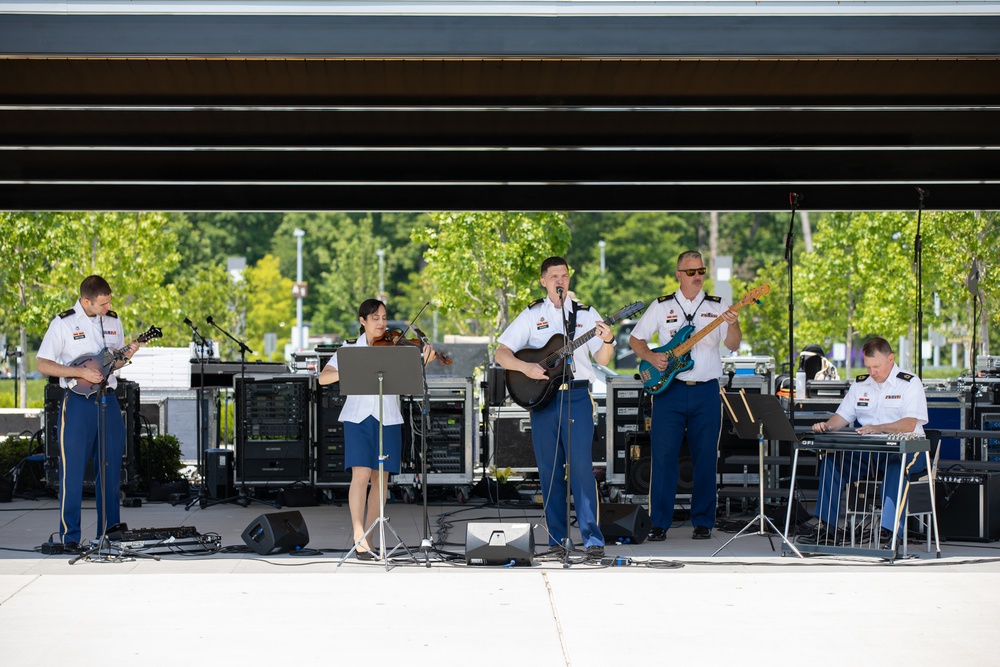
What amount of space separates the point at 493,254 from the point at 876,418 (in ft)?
45.1

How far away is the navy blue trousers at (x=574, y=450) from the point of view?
24.9 ft

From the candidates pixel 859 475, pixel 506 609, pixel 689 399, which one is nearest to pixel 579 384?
pixel 689 399

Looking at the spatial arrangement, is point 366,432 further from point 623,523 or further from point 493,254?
point 493,254

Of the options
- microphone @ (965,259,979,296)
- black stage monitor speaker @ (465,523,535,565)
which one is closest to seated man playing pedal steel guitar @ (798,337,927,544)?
black stage monitor speaker @ (465,523,535,565)

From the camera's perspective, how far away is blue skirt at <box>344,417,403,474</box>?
7.77 m

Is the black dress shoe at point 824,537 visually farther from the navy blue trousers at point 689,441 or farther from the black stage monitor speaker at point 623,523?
the black stage monitor speaker at point 623,523

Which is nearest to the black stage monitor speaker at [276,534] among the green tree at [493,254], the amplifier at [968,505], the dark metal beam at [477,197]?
the dark metal beam at [477,197]

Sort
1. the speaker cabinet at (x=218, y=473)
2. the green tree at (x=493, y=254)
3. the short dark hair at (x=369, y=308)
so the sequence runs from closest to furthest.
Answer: the short dark hair at (x=369, y=308) < the speaker cabinet at (x=218, y=473) < the green tree at (x=493, y=254)

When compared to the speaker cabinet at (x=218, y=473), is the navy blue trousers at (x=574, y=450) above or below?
above

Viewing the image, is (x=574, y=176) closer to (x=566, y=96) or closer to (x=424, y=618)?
(x=566, y=96)

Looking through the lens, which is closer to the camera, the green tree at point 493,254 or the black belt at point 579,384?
the black belt at point 579,384

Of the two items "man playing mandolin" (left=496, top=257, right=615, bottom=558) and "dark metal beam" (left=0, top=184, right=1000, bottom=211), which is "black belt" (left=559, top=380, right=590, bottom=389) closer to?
"man playing mandolin" (left=496, top=257, right=615, bottom=558)

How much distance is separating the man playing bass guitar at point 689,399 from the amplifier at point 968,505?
1661 mm

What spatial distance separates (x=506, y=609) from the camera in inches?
240
